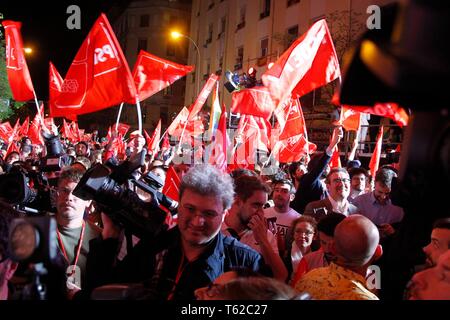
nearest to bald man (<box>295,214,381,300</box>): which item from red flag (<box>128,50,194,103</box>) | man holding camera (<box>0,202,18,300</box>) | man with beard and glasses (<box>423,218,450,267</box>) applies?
man with beard and glasses (<box>423,218,450,267</box>)

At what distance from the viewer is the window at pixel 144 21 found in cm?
5631

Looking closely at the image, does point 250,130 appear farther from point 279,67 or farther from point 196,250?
point 196,250

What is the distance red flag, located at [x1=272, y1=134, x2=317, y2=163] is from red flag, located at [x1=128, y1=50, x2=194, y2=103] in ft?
8.79

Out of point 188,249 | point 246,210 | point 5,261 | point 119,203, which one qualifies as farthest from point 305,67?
point 5,261

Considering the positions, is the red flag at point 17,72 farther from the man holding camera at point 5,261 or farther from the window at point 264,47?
the window at point 264,47

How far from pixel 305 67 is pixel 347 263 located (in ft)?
12.9

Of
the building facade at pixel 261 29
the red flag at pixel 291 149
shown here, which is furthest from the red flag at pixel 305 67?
the building facade at pixel 261 29

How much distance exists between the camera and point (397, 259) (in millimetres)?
1755

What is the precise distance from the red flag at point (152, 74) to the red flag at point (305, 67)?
73.5 inches

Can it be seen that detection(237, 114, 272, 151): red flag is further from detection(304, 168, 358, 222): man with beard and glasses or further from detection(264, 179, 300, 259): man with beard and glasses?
detection(264, 179, 300, 259): man with beard and glasses

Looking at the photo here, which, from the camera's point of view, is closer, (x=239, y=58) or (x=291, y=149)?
(x=291, y=149)

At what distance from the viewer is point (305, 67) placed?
613cm

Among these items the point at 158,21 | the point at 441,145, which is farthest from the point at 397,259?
the point at 158,21

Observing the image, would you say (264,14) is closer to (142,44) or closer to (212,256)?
(212,256)
